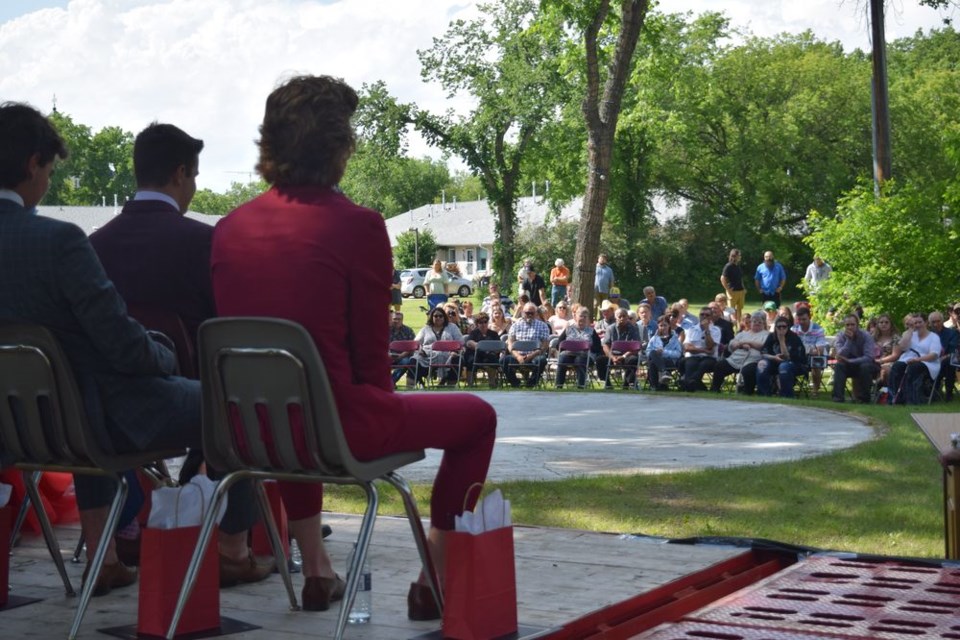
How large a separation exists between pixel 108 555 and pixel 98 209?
102 metres

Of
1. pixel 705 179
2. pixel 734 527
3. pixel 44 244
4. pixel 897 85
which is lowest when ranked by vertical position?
pixel 734 527

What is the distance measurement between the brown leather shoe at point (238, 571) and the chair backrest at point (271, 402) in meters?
0.97

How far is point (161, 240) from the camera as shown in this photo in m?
4.62

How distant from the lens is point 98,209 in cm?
10231

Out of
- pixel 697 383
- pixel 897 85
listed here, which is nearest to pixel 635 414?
pixel 697 383

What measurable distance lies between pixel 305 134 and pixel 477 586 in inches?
54.5

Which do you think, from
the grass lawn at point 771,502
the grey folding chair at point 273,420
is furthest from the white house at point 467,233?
the grey folding chair at point 273,420

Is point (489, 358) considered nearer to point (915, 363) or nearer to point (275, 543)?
point (915, 363)

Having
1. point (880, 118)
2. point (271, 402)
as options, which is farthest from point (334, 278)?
point (880, 118)

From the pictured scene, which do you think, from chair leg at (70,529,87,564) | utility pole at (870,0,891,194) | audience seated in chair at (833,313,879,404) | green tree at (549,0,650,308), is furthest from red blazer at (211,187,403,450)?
green tree at (549,0,650,308)

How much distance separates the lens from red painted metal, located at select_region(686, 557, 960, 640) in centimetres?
401

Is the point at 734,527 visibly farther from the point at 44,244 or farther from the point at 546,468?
the point at 44,244

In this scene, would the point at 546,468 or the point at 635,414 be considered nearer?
the point at 546,468

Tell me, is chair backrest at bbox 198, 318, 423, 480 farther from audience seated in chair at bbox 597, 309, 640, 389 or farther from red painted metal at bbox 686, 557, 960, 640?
audience seated in chair at bbox 597, 309, 640, 389
